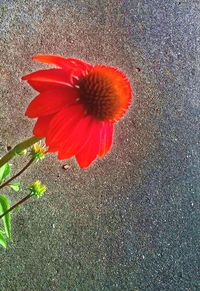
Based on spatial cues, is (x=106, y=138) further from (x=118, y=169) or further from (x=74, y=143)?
(x=118, y=169)

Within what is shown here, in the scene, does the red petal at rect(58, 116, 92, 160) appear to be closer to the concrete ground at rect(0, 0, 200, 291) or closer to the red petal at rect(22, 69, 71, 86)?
the red petal at rect(22, 69, 71, 86)

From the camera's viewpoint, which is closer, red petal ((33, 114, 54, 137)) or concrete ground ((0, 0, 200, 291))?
red petal ((33, 114, 54, 137))

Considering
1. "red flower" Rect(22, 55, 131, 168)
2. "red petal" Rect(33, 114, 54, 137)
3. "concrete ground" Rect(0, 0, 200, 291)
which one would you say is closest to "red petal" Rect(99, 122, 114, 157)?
"red flower" Rect(22, 55, 131, 168)

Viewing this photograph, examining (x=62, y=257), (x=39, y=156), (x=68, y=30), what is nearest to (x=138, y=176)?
(x=62, y=257)

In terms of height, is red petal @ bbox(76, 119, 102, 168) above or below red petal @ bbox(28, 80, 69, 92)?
below

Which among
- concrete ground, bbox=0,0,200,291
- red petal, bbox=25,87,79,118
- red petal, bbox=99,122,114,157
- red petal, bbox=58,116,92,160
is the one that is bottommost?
concrete ground, bbox=0,0,200,291

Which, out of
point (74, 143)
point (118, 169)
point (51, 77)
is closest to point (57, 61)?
point (51, 77)

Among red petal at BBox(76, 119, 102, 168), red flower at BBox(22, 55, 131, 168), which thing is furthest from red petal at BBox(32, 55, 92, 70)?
red petal at BBox(76, 119, 102, 168)
